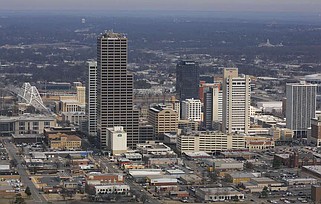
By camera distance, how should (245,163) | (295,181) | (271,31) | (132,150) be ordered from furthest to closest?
(271,31) → (132,150) → (245,163) → (295,181)

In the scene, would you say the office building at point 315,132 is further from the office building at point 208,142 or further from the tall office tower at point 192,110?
the tall office tower at point 192,110

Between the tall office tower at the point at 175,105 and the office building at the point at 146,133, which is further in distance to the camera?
the tall office tower at the point at 175,105

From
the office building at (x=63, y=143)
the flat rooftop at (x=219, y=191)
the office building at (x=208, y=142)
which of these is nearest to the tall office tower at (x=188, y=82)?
the office building at (x=208, y=142)

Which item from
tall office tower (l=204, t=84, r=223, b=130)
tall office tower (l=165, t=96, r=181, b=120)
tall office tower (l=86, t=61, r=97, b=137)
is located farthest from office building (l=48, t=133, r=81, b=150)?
tall office tower (l=204, t=84, r=223, b=130)

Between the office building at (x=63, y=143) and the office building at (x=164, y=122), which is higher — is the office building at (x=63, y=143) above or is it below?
below

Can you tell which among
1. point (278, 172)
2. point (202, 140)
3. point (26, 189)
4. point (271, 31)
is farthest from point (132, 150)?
point (271, 31)

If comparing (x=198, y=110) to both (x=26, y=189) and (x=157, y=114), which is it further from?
(x=26, y=189)

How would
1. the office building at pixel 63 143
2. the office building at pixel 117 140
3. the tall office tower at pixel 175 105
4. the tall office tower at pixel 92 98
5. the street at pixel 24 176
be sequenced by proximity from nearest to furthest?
the street at pixel 24 176, the office building at pixel 117 140, the office building at pixel 63 143, the tall office tower at pixel 92 98, the tall office tower at pixel 175 105

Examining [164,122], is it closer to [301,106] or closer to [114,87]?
[114,87]
